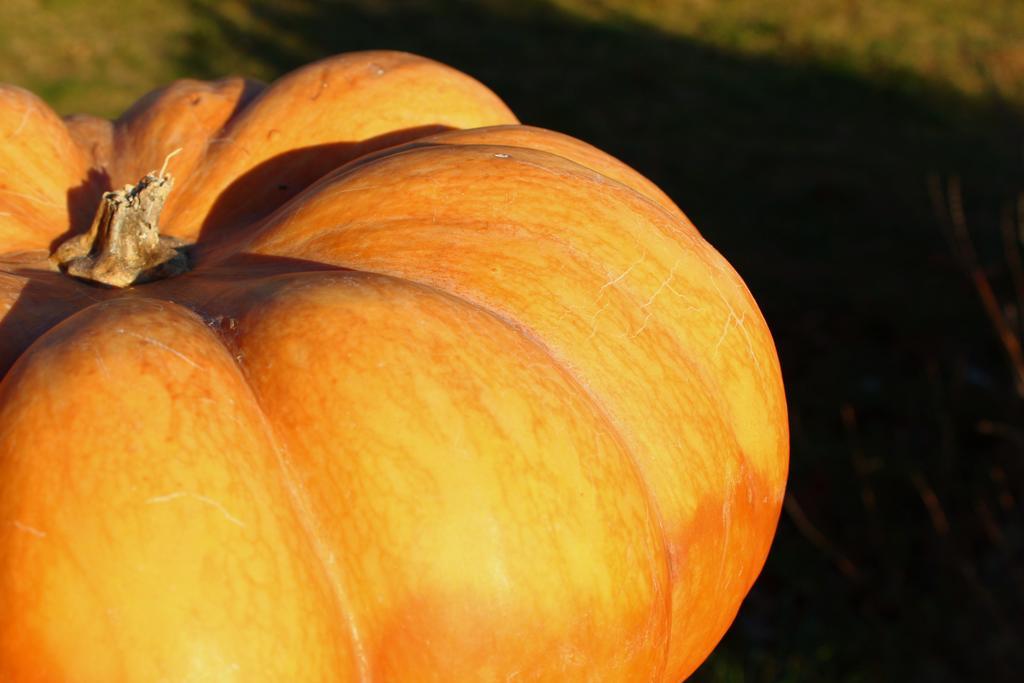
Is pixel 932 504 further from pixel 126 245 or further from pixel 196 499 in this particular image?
pixel 196 499

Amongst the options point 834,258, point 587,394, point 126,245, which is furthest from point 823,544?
point 126,245

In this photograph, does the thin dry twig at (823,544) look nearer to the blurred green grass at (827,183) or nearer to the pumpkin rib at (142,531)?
the blurred green grass at (827,183)

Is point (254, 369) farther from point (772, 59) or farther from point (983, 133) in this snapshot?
point (772, 59)

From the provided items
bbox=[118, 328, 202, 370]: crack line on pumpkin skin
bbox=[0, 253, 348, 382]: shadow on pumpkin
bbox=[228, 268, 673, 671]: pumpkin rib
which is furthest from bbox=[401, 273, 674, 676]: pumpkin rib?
bbox=[118, 328, 202, 370]: crack line on pumpkin skin

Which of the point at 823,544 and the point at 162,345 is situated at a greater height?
the point at 162,345

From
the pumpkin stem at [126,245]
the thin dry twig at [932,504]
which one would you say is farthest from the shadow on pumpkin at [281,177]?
the thin dry twig at [932,504]

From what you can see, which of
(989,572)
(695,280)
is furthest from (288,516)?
(989,572)
